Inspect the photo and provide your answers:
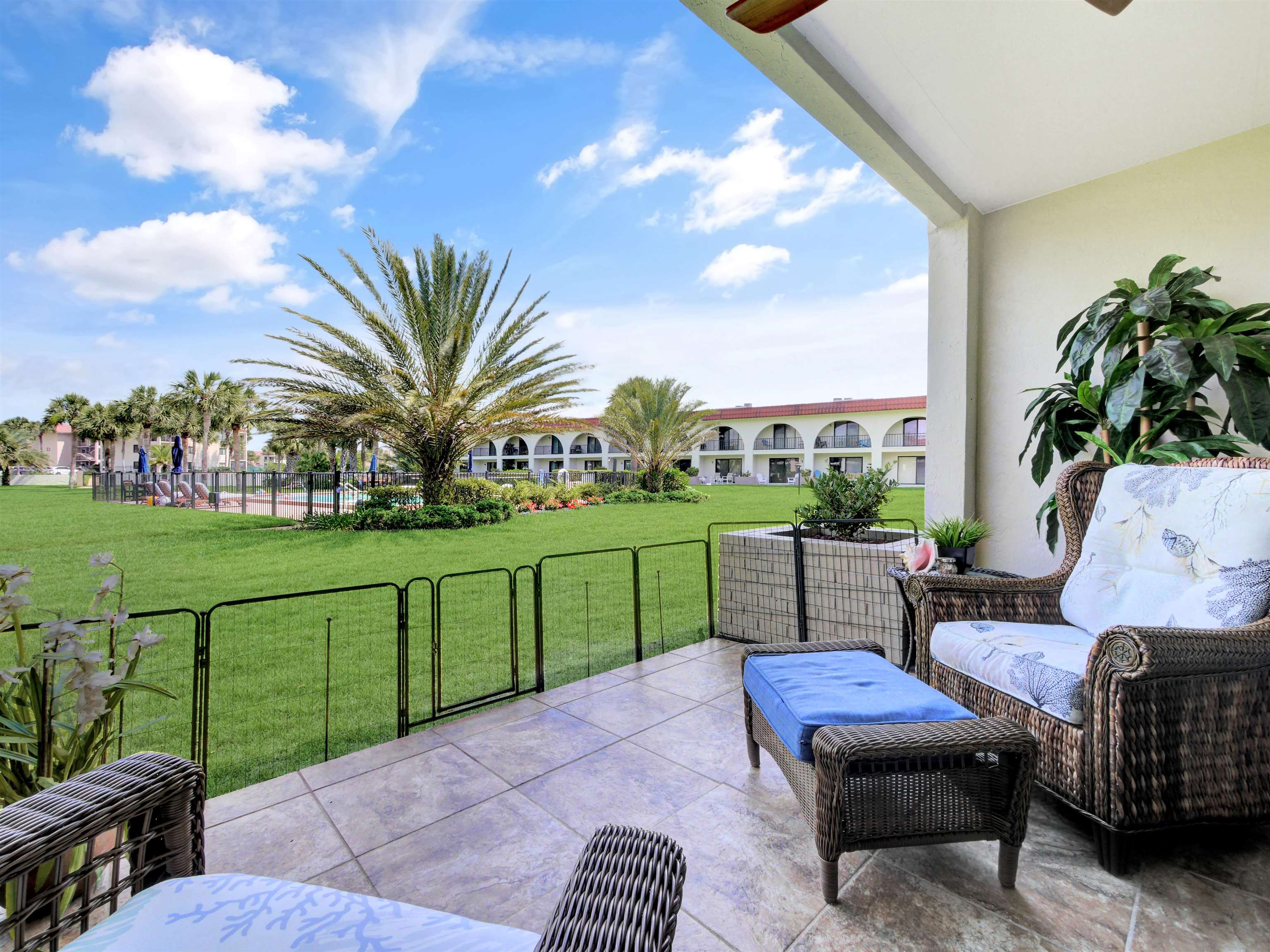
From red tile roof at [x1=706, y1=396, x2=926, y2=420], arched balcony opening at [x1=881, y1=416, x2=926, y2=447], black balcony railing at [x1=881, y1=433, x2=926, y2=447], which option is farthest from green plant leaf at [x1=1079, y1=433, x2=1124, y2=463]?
black balcony railing at [x1=881, y1=433, x2=926, y2=447]

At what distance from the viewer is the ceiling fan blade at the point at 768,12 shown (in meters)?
1.43

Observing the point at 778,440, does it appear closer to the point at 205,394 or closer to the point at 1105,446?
the point at 205,394

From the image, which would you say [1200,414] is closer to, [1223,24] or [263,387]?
[1223,24]

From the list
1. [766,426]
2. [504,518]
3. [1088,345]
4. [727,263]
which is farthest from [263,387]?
[766,426]

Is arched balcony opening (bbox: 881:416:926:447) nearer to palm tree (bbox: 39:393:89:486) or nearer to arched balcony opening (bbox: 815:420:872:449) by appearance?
arched balcony opening (bbox: 815:420:872:449)

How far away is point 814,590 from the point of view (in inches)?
132

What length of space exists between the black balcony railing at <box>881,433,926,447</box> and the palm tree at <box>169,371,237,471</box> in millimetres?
22813

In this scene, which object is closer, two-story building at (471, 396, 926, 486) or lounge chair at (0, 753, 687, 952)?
lounge chair at (0, 753, 687, 952)

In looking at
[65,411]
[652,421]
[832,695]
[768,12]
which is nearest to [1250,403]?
[832,695]

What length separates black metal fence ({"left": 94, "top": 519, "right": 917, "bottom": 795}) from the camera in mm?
2516

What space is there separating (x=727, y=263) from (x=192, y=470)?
12.4 m

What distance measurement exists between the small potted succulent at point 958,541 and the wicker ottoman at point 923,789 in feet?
4.80

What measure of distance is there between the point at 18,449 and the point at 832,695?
18.4 ft

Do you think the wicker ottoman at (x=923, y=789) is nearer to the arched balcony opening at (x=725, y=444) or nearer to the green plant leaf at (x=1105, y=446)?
the green plant leaf at (x=1105, y=446)
